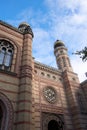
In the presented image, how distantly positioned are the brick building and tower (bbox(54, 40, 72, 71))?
0.45 feet

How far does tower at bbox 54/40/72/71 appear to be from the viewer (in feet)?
66.2

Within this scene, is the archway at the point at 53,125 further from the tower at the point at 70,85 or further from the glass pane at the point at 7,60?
the glass pane at the point at 7,60

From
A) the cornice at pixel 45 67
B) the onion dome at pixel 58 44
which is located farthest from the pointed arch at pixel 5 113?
the onion dome at pixel 58 44

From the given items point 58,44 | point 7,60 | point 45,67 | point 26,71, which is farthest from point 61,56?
point 26,71

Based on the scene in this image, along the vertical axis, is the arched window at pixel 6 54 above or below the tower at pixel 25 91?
above

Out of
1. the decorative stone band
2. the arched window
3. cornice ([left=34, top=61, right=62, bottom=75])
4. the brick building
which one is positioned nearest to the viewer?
the brick building

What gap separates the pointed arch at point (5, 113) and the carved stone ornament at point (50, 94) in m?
7.40

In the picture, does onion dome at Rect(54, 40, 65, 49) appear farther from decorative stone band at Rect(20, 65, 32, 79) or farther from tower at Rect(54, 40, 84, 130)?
decorative stone band at Rect(20, 65, 32, 79)

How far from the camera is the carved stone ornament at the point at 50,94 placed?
1391 cm

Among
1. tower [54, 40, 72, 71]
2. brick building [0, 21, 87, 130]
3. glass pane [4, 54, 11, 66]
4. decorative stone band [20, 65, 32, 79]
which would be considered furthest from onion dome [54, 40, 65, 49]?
decorative stone band [20, 65, 32, 79]

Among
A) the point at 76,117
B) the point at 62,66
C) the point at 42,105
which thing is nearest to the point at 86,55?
the point at 42,105

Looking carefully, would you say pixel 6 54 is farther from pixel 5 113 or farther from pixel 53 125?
pixel 53 125

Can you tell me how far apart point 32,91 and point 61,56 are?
10489 millimetres

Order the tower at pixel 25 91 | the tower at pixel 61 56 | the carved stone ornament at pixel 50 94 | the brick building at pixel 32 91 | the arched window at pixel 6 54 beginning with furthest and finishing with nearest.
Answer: the tower at pixel 61 56 < the carved stone ornament at pixel 50 94 < the arched window at pixel 6 54 < the brick building at pixel 32 91 < the tower at pixel 25 91
